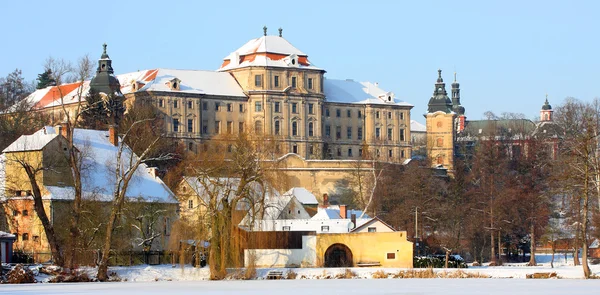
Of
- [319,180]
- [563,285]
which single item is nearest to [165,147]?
[319,180]

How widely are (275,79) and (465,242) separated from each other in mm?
35058

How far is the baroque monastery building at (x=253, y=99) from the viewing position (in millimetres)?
109875

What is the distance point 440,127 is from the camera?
4936 inches

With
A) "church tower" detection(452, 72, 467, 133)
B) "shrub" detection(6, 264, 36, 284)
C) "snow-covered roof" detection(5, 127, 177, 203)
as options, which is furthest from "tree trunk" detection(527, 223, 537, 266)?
"church tower" detection(452, 72, 467, 133)

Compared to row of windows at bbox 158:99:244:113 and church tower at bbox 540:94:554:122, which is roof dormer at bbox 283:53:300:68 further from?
church tower at bbox 540:94:554:122

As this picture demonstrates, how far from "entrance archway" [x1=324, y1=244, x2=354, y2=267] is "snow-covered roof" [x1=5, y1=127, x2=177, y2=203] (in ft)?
23.5

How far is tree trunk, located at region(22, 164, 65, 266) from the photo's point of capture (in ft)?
172

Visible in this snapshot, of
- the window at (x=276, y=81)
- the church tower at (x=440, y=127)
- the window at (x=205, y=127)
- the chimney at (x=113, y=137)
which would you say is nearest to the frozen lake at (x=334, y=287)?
the chimney at (x=113, y=137)

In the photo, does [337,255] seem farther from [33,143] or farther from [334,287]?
[334,287]

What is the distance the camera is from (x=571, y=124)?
102938 millimetres

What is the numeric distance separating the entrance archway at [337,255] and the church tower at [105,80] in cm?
4587

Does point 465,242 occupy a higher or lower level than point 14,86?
lower

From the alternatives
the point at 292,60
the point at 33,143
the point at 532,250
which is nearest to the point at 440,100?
the point at 292,60

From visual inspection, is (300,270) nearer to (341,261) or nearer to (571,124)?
(341,261)
